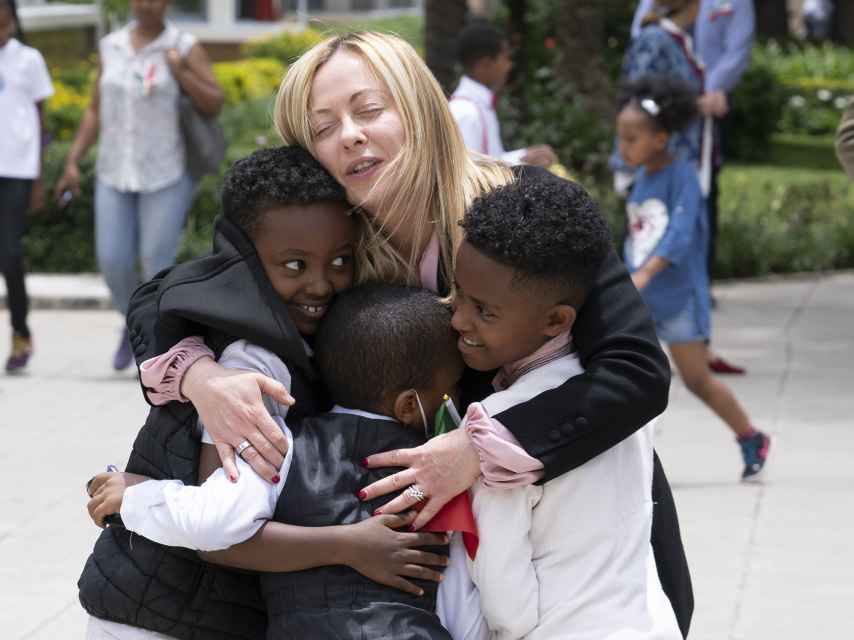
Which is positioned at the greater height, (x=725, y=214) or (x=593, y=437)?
(x=593, y=437)

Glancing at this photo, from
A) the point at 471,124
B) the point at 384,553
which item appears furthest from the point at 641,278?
the point at 384,553

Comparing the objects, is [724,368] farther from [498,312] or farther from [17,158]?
[498,312]

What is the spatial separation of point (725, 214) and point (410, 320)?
9.55m

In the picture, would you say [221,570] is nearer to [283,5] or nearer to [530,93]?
[530,93]

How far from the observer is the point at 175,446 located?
2600 mm

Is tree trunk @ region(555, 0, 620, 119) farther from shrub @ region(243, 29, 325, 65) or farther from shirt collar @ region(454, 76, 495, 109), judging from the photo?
shrub @ region(243, 29, 325, 65)

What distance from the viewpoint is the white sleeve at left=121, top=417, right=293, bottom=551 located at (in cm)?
240

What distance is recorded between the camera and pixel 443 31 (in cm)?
1171

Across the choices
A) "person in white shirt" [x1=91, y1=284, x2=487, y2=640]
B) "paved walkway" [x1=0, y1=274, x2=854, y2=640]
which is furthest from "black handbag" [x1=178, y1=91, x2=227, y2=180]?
"person in white shirt" [x1=91, y1=284, x2=487, y2=640]

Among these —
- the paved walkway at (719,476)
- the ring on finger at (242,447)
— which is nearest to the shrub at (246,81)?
the paved walkway at (719,476)

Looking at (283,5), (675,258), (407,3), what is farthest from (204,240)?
(407,3)

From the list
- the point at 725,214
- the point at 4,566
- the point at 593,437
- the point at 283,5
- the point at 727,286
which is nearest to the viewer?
the point at 593,437

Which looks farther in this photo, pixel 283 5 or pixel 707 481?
pixel 283 5

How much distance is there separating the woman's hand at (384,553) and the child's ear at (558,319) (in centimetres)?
40
